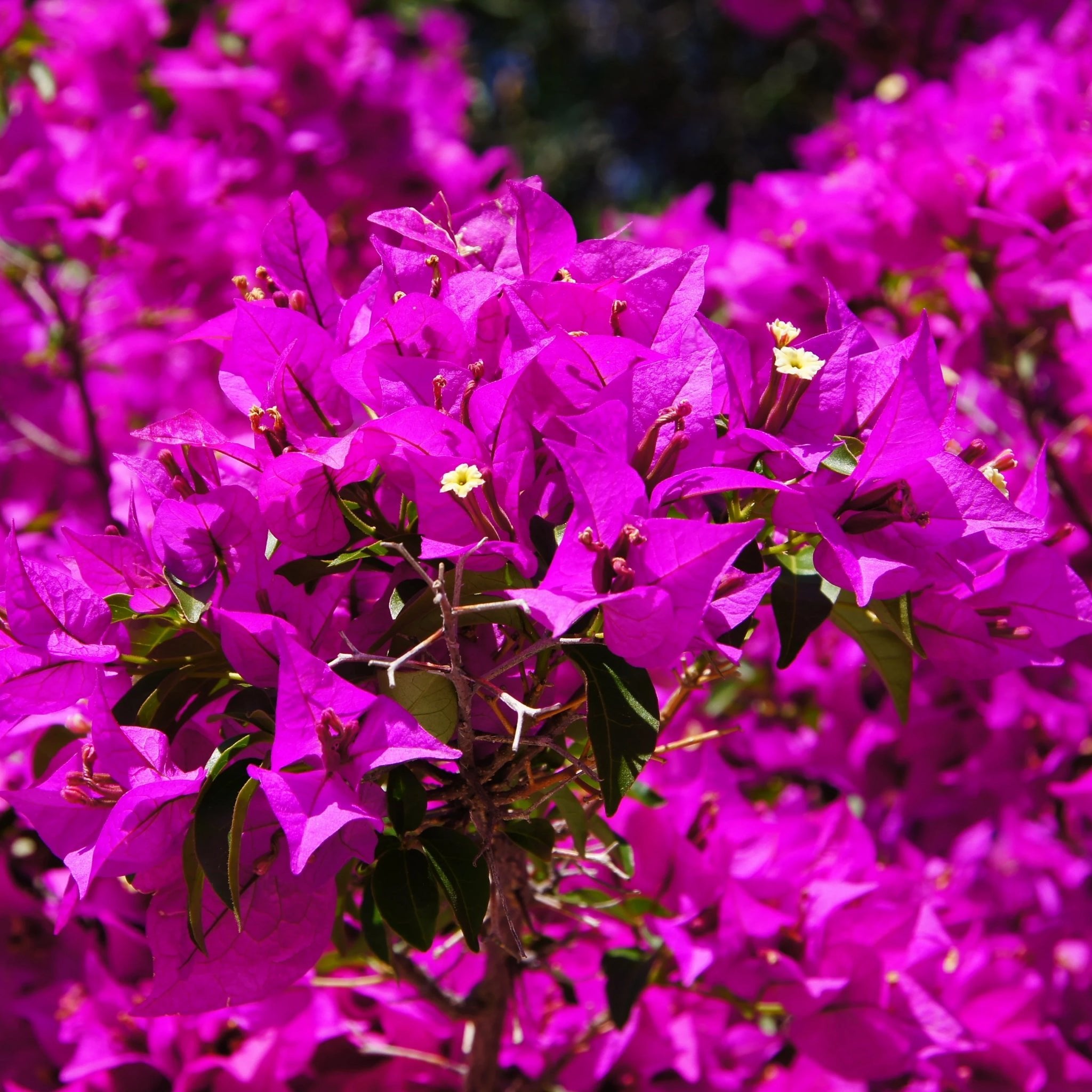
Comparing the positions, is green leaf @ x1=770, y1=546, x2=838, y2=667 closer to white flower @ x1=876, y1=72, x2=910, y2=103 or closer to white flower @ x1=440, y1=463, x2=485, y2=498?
white flower @ x1=440, y1=463, x2=485, y2=498

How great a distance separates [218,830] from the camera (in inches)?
24.5

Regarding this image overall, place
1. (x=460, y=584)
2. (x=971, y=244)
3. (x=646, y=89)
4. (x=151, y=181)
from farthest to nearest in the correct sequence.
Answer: (x=646, y=89)
(x=151, y=181)
(x=971, y=244)
(x=460, y=584)

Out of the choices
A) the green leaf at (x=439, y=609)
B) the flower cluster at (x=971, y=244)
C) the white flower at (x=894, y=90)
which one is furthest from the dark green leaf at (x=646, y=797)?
the white flower at (x=894, y=90)

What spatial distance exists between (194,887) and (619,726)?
0.82ft

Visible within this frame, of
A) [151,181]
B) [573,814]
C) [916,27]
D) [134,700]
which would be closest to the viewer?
[134,700]

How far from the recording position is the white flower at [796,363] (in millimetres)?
674

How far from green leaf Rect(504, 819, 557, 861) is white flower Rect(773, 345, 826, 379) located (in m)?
0.31

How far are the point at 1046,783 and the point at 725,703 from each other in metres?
0.40

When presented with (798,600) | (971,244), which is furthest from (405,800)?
(971,244)

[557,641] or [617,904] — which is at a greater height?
[557,641]

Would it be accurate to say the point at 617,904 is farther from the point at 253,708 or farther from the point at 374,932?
the point at 253,708

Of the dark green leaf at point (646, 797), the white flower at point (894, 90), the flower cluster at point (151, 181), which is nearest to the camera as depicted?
the dark green leaf at point (646, 797)

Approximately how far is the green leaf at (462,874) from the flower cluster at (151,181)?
0.95m

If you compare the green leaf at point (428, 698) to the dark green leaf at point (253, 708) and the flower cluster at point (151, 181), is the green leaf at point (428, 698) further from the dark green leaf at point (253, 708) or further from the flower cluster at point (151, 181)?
the flower cluster at point (151, 181)
